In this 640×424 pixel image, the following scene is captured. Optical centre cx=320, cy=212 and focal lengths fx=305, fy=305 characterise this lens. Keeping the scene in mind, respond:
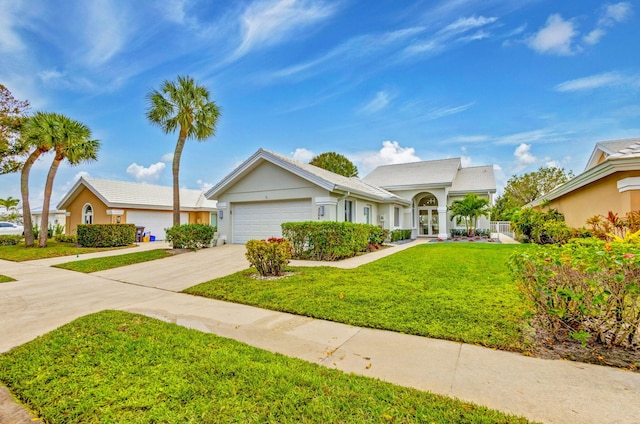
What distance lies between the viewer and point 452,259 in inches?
403

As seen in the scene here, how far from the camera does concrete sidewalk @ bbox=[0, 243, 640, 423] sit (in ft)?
8.60

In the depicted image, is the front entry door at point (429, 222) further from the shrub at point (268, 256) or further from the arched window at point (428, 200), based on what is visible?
the shrub at point (268, 256)

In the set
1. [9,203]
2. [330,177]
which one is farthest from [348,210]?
[9,203]

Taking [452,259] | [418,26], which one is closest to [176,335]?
[452,259]

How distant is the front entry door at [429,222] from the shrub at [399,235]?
110 inches

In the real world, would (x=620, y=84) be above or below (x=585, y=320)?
above

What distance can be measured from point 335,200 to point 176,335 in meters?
10.3

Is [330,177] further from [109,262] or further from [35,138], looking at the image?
[35,138]

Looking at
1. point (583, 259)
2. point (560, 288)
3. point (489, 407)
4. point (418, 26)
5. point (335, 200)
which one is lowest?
point (489, 407)

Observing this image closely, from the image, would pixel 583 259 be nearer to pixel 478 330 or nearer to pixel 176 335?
pixel 478 330

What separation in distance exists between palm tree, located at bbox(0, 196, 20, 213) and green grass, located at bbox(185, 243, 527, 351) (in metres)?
38.3

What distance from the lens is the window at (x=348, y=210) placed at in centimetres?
1539

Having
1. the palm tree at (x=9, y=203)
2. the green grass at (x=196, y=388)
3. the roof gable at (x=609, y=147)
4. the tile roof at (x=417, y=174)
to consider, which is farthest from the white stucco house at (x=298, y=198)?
the palm tree at (x=9, y=203)

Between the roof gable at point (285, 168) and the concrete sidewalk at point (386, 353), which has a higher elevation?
the roof gable at point (285, 168)
